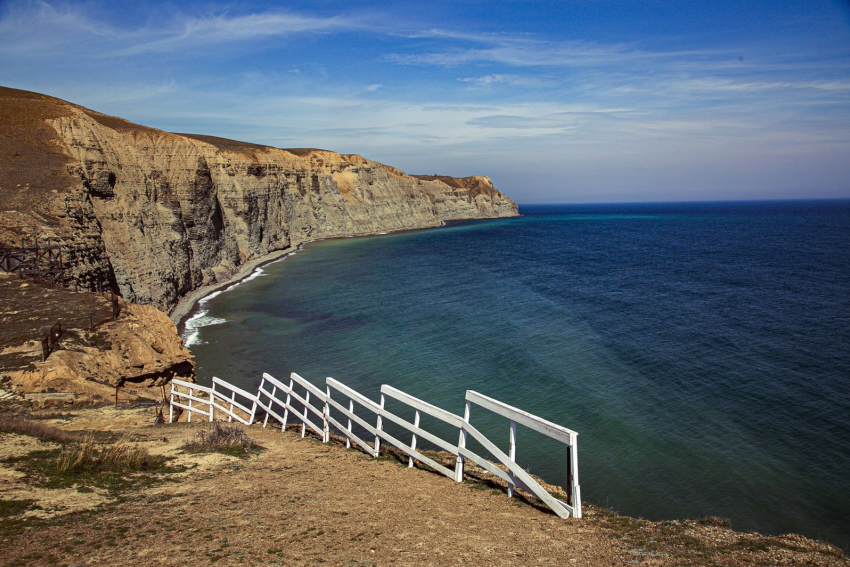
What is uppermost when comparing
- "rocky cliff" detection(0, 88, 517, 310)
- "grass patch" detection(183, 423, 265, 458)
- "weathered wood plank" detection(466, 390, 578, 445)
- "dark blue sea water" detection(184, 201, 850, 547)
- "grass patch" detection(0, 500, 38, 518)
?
"rocky cliff" detection(0, 88, 517, 310)

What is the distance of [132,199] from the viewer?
120ft

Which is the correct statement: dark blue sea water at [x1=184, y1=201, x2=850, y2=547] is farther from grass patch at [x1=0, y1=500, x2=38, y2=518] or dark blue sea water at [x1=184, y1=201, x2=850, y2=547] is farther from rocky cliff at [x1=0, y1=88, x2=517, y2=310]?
grass patch at [x1=0, y1=500, x2=38, y2=518]

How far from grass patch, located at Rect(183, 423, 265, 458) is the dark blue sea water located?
26.1 feet

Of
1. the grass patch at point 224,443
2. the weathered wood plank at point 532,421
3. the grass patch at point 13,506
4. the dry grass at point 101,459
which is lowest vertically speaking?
the grass patch at point 224,443

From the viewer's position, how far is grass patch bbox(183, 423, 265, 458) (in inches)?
385

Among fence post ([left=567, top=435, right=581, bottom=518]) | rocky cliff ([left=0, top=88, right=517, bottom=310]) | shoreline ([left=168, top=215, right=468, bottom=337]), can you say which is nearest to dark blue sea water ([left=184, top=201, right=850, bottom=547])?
shoreline ([left=168, top=215, right=468, bottom=337])

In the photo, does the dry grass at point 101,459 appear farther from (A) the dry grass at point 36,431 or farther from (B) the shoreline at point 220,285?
(B) the shoreline at point 220,285

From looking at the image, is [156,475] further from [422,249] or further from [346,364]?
[422,249]

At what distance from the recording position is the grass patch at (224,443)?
9767 mm

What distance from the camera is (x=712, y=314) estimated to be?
111 feet

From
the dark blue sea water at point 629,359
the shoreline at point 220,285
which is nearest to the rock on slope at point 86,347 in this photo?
the dark blue sea water at point 629,359

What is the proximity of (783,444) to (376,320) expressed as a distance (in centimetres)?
2412

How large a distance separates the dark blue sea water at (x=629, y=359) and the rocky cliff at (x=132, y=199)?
17.9ft

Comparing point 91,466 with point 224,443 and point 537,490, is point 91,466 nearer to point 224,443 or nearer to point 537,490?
point 224,443
